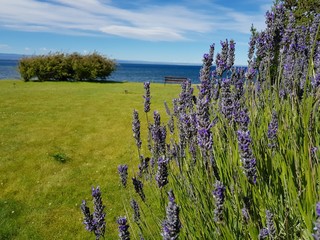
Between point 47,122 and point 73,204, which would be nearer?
point 73,204

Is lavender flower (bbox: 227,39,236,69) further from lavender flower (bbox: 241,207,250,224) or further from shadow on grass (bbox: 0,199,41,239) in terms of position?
shadow on grass (bbox: 0,199,41,239)

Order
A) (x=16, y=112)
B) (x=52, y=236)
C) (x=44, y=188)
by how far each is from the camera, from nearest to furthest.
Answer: (x=52, y=236), (x=44, y=188), (x=16, y=112)

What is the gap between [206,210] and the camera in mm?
2254

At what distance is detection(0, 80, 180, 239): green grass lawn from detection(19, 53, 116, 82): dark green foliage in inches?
611

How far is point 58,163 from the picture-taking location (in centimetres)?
831

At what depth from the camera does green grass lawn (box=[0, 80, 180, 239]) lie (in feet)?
18.6

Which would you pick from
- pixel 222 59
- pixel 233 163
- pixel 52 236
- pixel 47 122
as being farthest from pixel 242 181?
pixel 47 122

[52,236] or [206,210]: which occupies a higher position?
[206,210]

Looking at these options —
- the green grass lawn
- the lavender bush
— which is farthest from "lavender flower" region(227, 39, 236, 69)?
the green grass lawn

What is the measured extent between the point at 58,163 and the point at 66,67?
24.5 metres

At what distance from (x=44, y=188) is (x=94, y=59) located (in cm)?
2609

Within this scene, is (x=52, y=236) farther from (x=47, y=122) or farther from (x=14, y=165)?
(x=47, y=122)

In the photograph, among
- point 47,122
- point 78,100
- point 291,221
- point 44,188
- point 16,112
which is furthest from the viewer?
point 78,100

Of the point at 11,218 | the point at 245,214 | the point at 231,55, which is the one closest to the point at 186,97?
the point at 231,55
